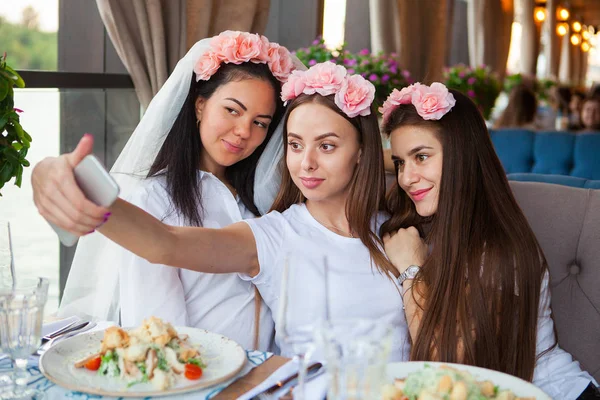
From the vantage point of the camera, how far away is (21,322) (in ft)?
3.92

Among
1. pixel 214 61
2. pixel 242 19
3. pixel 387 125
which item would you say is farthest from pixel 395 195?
pixel 242 19

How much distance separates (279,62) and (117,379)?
1183mm

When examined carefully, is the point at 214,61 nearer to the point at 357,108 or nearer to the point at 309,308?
the point at 357,108

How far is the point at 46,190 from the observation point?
1303 mm

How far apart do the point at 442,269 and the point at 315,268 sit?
2.68 feet

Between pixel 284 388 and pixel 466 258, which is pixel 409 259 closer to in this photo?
pixel 466 258

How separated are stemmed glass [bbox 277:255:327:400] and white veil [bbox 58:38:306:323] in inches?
43.2

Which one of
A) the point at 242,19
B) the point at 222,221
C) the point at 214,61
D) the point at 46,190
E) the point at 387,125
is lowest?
the point at 222,221

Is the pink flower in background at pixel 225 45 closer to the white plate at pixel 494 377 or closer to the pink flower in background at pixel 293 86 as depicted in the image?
the pink flower in background at pixel 293 86

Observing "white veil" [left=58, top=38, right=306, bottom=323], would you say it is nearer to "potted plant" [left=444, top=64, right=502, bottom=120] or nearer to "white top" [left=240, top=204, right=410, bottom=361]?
"white top" [left=240, top=204, right=410, bottom=361]

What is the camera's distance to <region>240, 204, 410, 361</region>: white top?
193cm

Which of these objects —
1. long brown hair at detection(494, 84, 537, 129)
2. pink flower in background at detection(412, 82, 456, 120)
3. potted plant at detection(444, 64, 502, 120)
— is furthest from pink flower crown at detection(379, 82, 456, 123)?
long brown hair at detection(494, 84, 537, 129)

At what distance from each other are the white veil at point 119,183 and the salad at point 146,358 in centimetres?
84

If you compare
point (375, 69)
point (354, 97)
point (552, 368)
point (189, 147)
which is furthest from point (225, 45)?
point (375, 69)
